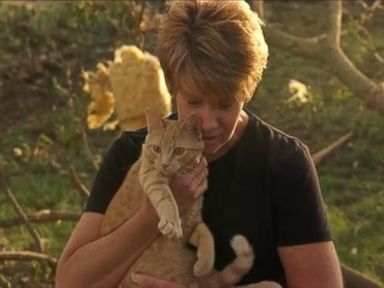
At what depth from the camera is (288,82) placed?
6.85 meters

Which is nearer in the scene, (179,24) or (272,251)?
(179,24)

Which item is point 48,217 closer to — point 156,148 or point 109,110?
point 109,110

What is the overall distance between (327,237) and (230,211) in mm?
262

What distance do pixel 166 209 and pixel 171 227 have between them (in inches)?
2.0

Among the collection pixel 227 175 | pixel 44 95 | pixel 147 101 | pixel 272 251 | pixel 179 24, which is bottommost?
pixel 44 95

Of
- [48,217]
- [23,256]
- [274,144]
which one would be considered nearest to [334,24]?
[48,217]

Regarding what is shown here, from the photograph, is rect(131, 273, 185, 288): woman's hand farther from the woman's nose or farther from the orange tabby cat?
the woman's nose

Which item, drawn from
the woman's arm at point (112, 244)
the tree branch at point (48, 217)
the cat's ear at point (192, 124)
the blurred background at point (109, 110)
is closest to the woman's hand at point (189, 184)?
the woman's arm at point (112, 244)

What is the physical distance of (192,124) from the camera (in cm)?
255

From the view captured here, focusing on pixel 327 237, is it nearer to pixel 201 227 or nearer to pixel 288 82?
pixel 201 227

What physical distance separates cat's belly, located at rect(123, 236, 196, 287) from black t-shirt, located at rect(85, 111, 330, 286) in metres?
0.09

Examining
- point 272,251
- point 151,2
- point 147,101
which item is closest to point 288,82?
point 151,2

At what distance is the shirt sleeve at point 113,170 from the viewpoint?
9.39 feet

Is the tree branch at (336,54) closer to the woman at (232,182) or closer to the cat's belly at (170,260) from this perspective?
the woman at (232,182)
